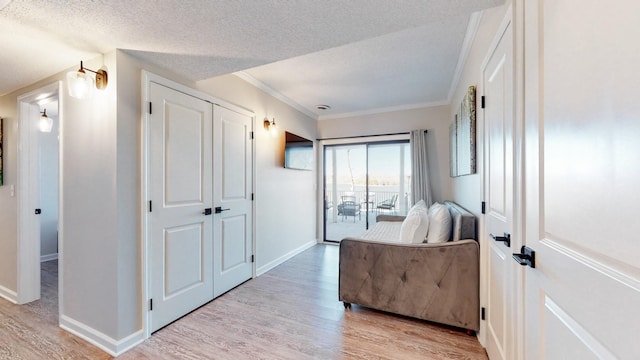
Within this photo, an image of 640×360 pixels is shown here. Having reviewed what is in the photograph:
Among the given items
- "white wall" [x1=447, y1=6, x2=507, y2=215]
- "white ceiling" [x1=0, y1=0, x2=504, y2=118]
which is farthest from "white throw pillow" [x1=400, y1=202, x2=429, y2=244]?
"white ceiling" [x1=0, y1=0, x2=504, y2=118]

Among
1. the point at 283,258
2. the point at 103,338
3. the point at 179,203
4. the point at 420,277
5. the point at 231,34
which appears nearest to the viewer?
the point at 231,34

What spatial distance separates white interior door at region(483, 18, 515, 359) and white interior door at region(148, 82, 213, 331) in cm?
242

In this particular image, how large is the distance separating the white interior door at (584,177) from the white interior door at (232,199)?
2.58m

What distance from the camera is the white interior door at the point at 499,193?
129 centimetres

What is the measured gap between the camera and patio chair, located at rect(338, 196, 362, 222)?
5102mm

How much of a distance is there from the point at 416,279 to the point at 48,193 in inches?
215

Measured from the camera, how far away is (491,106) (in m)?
1.63

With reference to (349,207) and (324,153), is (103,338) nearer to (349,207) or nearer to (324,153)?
(324,153)

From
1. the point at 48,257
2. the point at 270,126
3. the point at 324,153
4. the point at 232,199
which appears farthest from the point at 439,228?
the point at 48,257

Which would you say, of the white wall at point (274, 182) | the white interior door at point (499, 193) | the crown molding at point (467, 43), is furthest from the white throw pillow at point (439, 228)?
the white wall at point (274, 182)

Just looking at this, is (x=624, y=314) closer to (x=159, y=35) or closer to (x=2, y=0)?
(x=159, y=35)

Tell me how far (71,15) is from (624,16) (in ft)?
7.90

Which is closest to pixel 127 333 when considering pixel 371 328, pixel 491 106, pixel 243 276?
pixel 243 276

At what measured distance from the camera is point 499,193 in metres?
1.47
